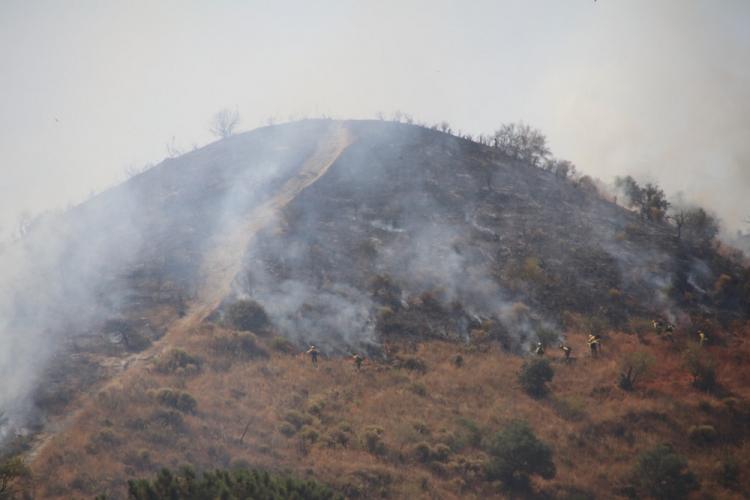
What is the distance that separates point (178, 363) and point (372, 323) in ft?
48.5

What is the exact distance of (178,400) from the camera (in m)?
27.5

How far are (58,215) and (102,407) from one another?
133 ft

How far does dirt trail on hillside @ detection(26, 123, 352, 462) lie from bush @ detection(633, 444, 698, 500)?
27.3 meters

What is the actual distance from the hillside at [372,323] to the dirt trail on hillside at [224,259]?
25cm

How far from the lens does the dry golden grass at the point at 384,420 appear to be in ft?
77.5

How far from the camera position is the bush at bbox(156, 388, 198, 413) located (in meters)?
27.4

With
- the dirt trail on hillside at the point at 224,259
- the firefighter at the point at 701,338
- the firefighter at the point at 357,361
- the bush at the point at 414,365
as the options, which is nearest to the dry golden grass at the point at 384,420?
the firefighter at the point at 357,361

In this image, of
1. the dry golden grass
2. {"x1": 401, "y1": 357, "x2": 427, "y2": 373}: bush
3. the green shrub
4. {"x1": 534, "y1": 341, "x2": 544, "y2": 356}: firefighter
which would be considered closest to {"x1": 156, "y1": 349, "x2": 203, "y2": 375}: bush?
the dry golden grass

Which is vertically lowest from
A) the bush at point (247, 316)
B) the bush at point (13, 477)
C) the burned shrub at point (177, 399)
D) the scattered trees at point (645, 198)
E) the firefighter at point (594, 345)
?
the bush at point (13, 477)

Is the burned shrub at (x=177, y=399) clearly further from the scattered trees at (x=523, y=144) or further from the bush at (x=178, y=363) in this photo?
the scattered trees at (x=523, y=144)

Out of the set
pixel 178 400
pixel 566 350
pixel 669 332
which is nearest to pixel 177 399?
pixel 178 400

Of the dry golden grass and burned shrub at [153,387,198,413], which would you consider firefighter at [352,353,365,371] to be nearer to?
the dry golden grass

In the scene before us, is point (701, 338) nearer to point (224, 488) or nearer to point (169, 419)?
point (169, 419)

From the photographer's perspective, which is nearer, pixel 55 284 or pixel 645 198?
pixel 55 284
